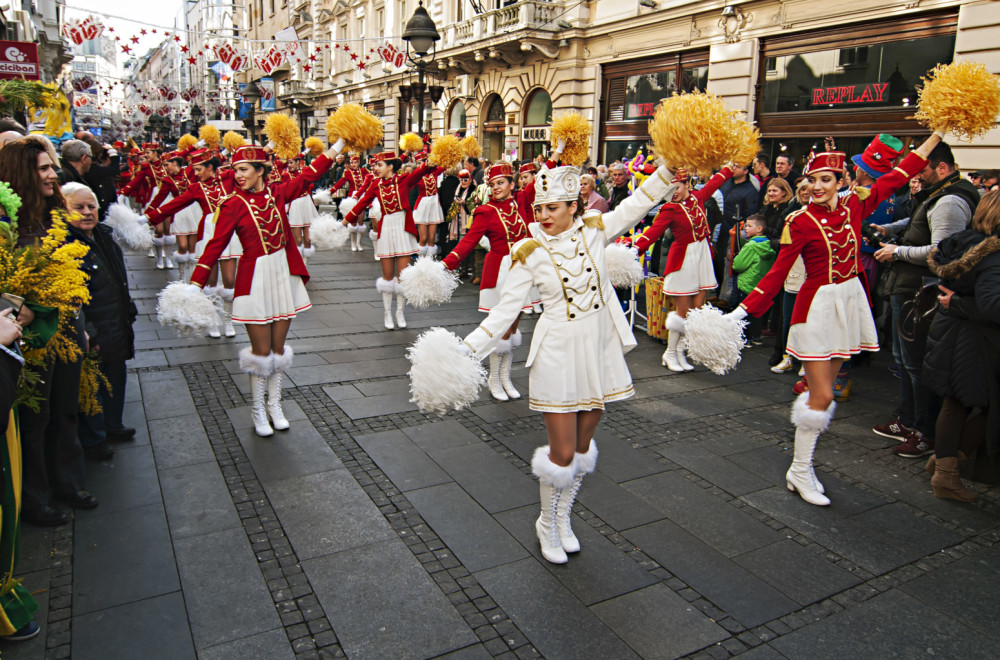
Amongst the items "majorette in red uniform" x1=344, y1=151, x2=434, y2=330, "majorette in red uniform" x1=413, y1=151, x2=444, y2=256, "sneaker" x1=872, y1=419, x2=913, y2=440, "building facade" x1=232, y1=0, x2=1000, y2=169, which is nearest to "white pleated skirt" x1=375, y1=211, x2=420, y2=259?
"majorette in red uniform" x1=344, y1=151, x2=434, y2=330

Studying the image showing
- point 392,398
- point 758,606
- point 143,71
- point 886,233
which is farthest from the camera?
point 143,71

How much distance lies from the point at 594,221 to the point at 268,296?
2943 mm

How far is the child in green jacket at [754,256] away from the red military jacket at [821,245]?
361 centimetres

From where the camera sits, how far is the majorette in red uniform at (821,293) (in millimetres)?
4770

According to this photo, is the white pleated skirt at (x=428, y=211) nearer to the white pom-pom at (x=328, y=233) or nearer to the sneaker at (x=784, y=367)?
the white pom-pom at (x=328, y=233)

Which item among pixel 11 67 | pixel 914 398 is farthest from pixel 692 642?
pixel 11 67

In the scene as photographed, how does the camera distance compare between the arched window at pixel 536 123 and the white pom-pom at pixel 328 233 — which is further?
the arched window at pixel 536 123

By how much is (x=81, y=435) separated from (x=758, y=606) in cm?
475

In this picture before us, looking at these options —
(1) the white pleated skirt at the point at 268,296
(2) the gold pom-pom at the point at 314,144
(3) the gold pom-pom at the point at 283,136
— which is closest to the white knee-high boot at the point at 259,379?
(1) the white pleated skirt at the point at 268,296

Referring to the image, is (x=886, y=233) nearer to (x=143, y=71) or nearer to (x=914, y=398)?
(x=914, y=398)

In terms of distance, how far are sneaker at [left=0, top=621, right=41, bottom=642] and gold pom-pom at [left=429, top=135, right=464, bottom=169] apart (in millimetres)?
7127

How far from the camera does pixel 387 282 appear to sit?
9.52m

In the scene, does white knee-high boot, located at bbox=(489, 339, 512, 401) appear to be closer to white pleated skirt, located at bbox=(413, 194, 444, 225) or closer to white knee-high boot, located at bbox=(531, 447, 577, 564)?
white knee-high boot, located at bbox=(531, 447, 577, 564)

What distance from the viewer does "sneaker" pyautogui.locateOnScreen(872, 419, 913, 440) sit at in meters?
6.01
